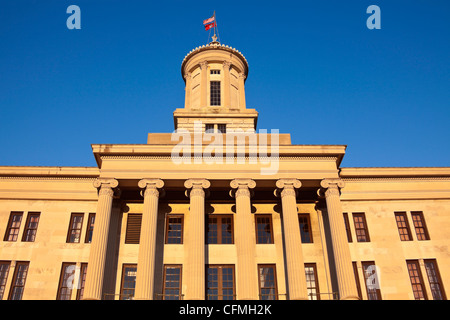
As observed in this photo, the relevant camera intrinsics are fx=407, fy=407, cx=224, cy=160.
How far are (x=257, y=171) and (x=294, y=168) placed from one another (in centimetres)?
284

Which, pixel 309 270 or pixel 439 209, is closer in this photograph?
pixel 309 270

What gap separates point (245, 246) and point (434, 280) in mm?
14715

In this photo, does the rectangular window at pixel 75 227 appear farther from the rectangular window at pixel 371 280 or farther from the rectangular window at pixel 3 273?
the rectangular window at pixel 371 280

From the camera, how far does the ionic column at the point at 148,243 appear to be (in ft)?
84.1

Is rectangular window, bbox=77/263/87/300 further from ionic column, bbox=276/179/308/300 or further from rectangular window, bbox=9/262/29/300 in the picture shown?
ionic column, bbox=276/179/308/300

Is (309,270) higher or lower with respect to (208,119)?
lower

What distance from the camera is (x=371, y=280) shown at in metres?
29.8

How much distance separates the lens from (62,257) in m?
29.8

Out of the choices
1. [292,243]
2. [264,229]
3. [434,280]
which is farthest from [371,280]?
[264,229]

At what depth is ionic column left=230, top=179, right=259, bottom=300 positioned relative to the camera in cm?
2577

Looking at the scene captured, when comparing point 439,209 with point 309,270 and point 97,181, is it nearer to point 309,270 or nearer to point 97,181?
point 309,270

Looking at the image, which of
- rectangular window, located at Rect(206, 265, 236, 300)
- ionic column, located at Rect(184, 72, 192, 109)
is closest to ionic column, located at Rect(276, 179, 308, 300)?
rectangular window, located at Rect(206, 265, 236, 300)
